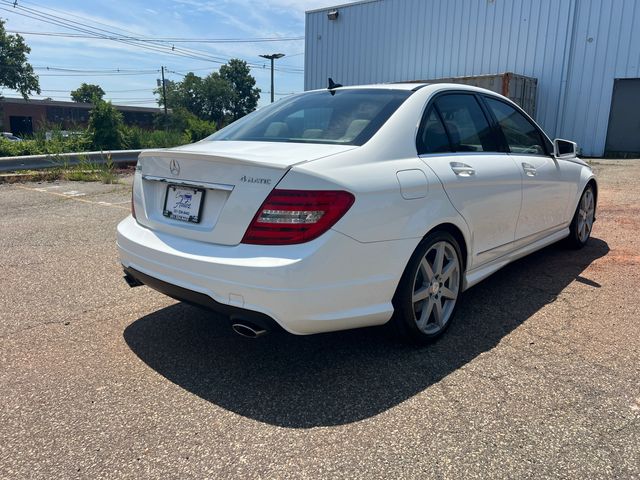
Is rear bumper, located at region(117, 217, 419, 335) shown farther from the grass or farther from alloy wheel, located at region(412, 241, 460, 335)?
the grass

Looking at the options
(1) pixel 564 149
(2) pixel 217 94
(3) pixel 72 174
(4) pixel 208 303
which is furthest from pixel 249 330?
(2) pixel 217 94

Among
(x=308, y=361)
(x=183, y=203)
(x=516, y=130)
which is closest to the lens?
(x=183, y=203)

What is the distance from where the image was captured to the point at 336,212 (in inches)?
95.8

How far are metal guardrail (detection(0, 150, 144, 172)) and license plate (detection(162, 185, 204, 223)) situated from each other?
9.43 meters

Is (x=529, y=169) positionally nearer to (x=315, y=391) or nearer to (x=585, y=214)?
(x=585, y=214)

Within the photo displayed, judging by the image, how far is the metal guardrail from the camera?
34.8ft

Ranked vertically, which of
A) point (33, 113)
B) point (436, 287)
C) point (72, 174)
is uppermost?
point (33, 113)

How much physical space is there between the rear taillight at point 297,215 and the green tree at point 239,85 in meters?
88.1

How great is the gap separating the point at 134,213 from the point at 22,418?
1.37 meters

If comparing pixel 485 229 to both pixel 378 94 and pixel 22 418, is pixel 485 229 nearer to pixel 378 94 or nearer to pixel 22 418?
pixel 378 94

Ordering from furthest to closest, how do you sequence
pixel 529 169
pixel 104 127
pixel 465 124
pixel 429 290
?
pixel 104 127 < pixel 529 169 < pixel 465 124 < pixel 429 290

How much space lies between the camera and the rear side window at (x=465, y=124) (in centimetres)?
341

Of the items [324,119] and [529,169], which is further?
[529,169]

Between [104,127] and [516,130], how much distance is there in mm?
14272
